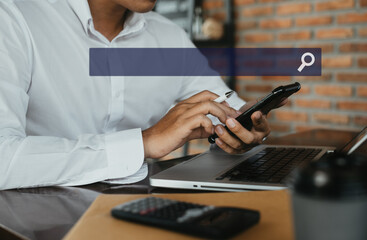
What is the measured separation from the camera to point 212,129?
3.28 feet

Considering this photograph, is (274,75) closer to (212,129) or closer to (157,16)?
(157,16)

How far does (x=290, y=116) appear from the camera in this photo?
2.55 metres

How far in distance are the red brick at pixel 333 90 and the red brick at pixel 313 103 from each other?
0.15 feet

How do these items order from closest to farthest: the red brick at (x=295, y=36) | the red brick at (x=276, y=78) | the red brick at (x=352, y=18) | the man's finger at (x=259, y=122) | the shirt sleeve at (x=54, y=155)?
the shirt sleeve at (x=54, y=155) → the man's finger at (x=259, y=122) → the red brick at (x=352, y=18) → the red brick at (x=295, y=36) → the red brick at (x=276, y=78)

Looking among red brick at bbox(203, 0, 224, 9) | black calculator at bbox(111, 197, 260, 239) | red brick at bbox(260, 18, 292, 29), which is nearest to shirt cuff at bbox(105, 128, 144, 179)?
black calculator at bbox(111, 197, 260, 239)

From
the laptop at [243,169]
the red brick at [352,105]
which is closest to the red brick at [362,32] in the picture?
the red brick at [352,105]

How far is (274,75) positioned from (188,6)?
29.5 inches

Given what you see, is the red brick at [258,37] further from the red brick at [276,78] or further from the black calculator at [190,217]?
the black calculator at [190,217]

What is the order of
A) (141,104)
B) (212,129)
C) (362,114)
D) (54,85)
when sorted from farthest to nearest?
(362,114), (141,104), (54,85), (212,129)

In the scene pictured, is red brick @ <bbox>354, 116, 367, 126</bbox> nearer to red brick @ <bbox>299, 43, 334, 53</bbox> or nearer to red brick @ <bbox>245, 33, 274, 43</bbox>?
red brick @ <bbox>299, 43, 334, 53</bbox>

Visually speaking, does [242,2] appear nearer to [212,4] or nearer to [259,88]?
[212,4]

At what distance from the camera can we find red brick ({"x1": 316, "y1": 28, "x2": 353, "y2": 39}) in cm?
226

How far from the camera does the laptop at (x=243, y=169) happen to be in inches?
30.7

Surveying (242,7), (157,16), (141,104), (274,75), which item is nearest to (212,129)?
(141,104)
